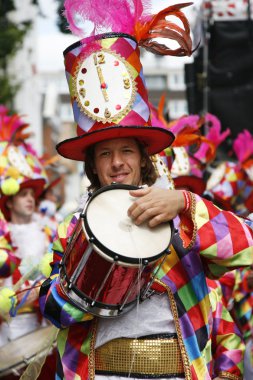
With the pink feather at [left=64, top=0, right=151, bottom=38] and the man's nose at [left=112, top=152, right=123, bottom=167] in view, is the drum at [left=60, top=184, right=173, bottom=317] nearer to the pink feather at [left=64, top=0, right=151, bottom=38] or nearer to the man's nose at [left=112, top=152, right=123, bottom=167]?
the man's nose at [left=112, top=152, right=123, bottom=167]

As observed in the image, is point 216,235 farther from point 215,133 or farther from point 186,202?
point 215,133

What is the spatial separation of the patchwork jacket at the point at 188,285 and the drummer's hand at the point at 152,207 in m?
0.14

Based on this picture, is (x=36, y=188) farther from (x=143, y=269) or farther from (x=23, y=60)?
(x=23, y=60)

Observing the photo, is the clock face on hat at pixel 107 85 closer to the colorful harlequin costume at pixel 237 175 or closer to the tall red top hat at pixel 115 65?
the tall red top hat at pixel 115 65

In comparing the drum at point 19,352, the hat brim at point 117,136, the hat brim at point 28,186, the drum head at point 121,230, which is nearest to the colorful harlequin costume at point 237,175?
the hat brim at point 28,186

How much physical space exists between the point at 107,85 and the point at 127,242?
872mm

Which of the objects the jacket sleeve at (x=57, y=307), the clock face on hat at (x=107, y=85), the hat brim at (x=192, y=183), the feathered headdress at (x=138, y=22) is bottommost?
the hat brim at (x=192, y=183)

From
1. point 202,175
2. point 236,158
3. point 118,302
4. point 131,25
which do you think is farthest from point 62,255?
point 236,158

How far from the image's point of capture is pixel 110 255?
2.56 m

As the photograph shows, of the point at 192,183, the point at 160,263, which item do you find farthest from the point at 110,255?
the point at 192,183

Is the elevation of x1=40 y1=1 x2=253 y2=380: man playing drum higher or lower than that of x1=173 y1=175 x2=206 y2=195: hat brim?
higher

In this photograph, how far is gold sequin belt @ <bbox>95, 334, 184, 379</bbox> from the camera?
295 cm

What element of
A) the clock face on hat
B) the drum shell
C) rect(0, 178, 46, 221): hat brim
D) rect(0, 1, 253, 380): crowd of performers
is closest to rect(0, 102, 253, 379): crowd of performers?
rect(0, 178, 46, 221): hat brim

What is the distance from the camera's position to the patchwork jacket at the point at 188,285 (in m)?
2.80
